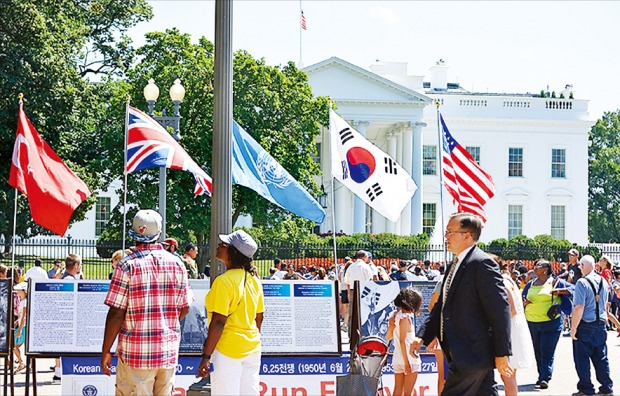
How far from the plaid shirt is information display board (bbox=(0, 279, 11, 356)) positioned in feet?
11.1

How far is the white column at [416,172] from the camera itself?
5425 cm

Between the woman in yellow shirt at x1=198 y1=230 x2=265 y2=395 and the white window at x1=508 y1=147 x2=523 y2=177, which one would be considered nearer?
the woman in yellow shirt at x1=198 y1=230 x2=265 y2=395

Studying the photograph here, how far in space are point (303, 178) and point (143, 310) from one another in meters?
28.5

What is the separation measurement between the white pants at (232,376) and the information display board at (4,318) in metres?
3.38

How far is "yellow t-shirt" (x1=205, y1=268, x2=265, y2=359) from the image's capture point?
7016 millimetres

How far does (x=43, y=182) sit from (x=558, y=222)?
179 feet

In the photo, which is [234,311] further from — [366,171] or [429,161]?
[429,161]

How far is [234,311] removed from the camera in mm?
7074

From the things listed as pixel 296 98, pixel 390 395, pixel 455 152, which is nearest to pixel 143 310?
pixel 390 395

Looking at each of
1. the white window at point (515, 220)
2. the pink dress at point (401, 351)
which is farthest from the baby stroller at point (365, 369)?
the white window at point (515, 220)

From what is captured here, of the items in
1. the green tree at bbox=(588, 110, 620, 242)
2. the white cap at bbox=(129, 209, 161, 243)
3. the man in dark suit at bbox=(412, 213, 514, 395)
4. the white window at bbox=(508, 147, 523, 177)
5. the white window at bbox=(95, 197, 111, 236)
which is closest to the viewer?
the man in dark suit at bbox=(412, 213, 514, 395)

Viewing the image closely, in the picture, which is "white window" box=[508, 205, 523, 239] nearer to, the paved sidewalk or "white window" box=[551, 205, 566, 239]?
"white window" box=[551, 205, 566, 239]

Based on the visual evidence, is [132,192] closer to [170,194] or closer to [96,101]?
[170,194]

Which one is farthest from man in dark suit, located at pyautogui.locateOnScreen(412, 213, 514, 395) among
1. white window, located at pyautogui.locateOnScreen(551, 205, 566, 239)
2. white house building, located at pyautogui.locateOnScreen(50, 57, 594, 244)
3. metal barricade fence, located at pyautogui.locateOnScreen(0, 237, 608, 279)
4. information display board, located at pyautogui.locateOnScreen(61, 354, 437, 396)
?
white window, located at pyautogui.locateOnScreen(551, 205, 566, 239)
